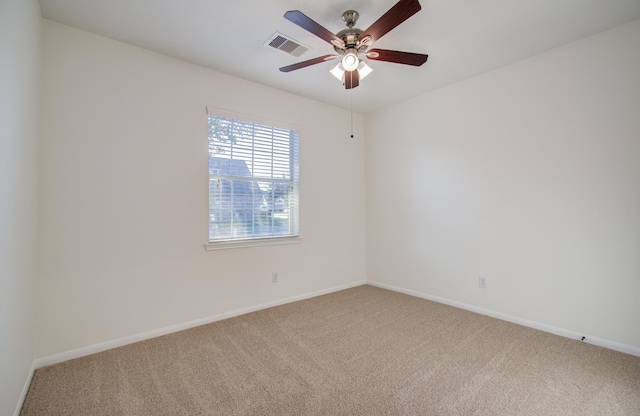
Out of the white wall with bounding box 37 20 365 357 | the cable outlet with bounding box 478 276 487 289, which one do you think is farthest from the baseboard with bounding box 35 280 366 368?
the cable outlet with bounding box 478 276 487 289

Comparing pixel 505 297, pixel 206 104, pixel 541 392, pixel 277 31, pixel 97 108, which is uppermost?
pixel 277 31

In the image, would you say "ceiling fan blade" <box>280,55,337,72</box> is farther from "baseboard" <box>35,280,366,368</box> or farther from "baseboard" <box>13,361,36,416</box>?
"baseboard" <box>13,361,36,416</box>

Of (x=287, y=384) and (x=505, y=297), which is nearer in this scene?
(x=287, y=384)

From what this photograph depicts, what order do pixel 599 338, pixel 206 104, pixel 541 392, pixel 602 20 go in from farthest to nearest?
pixel 206 104, pixel 599 338, pixel 602 20, pixel 541 392

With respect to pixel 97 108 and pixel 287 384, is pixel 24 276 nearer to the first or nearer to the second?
pixel 97 108

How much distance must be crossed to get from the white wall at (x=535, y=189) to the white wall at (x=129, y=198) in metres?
2.03

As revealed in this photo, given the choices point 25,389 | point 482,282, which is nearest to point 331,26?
point 482,282

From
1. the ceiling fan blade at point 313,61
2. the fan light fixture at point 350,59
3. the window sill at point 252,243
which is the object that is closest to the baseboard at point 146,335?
the window sill at point 252,243

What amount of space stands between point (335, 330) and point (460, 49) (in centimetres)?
296

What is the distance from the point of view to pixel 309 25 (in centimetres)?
176

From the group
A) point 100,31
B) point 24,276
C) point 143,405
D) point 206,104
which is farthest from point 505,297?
point 100,31

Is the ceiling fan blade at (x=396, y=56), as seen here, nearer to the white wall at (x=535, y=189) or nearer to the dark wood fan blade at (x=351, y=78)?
the dark wood fan blade at (x=351, y=78)

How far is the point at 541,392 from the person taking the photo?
5.87 feet

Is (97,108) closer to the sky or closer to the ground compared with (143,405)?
closer to the sky
